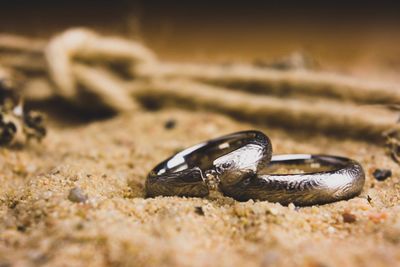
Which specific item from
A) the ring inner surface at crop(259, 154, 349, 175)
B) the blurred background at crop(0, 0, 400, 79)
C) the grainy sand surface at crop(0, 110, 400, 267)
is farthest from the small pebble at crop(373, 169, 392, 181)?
the blurred background at crop(0, 0, 400, 79)

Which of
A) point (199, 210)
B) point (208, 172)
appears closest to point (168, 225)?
point (199, 210)

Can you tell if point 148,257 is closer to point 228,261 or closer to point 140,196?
point 228,261

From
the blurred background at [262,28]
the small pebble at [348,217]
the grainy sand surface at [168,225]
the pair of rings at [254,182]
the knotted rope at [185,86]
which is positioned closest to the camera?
the grainy sand surface at [168,225]

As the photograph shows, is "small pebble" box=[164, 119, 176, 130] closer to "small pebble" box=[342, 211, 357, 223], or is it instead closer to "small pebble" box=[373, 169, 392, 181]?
"small pebble" box=[373, 169, 392, 181]

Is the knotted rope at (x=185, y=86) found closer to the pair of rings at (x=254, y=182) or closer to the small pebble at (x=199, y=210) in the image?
the pair of rings at (x=254, y=182)

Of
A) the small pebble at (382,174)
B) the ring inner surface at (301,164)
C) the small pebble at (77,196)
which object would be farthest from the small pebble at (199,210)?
the small pebble at (382,174)

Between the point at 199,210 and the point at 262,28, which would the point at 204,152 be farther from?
the point at 262,28
